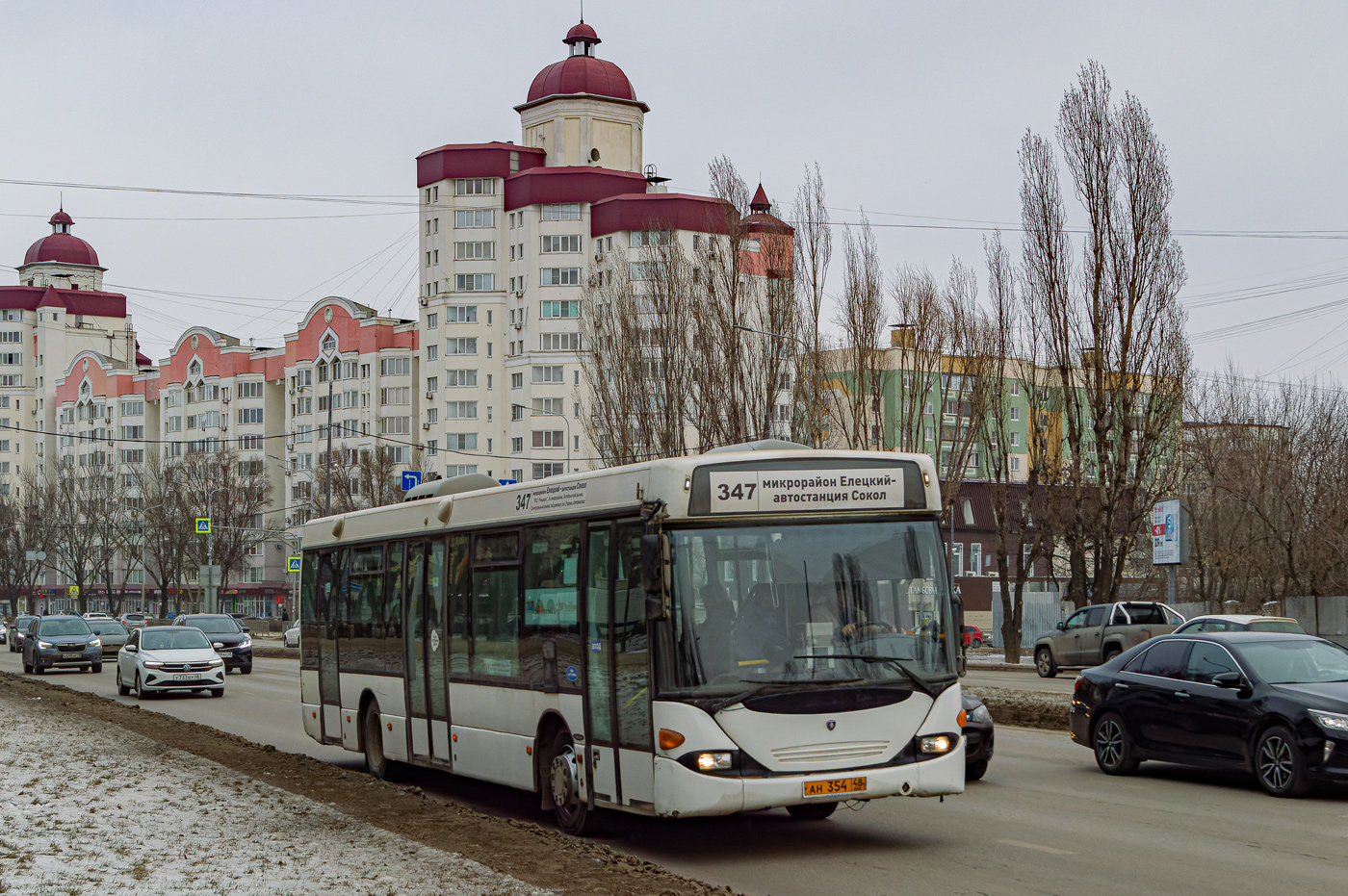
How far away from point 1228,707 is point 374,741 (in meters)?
8.66

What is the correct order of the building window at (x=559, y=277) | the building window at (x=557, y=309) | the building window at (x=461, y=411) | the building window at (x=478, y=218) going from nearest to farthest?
the building window at (x=559, y=277), the building window at (x=557, y=309), the building window at (x=478, y=218), the building window at (x=461, y=411)

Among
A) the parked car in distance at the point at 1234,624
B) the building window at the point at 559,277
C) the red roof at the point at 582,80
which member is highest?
the red roof at the point at 582,80

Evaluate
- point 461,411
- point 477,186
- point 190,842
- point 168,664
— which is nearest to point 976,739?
point 190,842

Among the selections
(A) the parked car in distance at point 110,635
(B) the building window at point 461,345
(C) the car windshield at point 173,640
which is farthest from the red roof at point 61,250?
(C) the car windshield at point 173,640

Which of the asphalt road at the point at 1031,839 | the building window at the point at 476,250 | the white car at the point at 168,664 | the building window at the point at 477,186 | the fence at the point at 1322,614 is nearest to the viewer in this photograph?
the asphalt road at the point at 1031,839

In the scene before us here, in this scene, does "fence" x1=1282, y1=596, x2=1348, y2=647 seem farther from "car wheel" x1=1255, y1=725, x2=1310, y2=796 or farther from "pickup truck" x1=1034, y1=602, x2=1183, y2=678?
"car wheel" x1=1255, y1=725, x2=1310, y2=796

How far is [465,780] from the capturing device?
1634 cm

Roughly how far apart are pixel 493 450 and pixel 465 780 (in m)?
93.3

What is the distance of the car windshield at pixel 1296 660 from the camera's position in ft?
45.0

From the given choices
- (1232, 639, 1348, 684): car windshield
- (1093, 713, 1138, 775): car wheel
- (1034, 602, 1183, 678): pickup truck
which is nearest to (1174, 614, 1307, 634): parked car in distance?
(1034, 602, 1183, 678): pickup truck

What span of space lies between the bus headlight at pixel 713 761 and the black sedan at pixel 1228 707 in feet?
19.0

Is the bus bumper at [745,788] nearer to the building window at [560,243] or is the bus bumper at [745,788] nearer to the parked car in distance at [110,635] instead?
the parked car in distance at [110,635]

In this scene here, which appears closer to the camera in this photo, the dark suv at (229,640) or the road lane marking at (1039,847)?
the road lane marking at (1039,847)

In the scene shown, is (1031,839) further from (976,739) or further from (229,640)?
(229,640)
